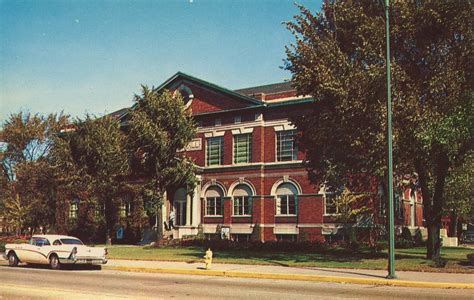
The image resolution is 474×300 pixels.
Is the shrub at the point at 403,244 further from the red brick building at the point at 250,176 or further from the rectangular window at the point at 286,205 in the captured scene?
the rectangular window at the point at 286,205

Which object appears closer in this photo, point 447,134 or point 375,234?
point 447,134

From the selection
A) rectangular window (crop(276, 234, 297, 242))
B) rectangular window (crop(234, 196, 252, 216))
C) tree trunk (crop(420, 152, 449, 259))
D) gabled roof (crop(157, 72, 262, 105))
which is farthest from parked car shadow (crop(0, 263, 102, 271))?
gabled roof (crop(157, 72, 262, 105))

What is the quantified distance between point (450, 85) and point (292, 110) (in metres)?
23.1

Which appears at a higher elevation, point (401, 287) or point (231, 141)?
point (231, 141)

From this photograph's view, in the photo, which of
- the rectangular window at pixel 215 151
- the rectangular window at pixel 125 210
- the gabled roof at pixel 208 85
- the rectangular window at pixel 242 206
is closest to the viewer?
the rectangular window at pixel 242 206

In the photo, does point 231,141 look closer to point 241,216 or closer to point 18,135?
point 241,216

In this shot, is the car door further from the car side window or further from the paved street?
the paved street

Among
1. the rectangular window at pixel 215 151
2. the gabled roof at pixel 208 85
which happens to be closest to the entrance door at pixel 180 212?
the rectangular window at pixel 215 151

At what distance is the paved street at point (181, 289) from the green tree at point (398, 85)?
25.3 ft

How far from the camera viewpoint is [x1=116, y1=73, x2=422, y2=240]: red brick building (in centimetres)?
4341

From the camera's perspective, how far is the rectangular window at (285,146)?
145 feet

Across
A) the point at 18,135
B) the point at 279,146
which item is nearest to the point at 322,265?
the point at 279,146

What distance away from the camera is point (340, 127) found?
23.6 meters

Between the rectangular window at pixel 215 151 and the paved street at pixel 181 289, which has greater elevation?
the rectangular window at pixel 215 151
